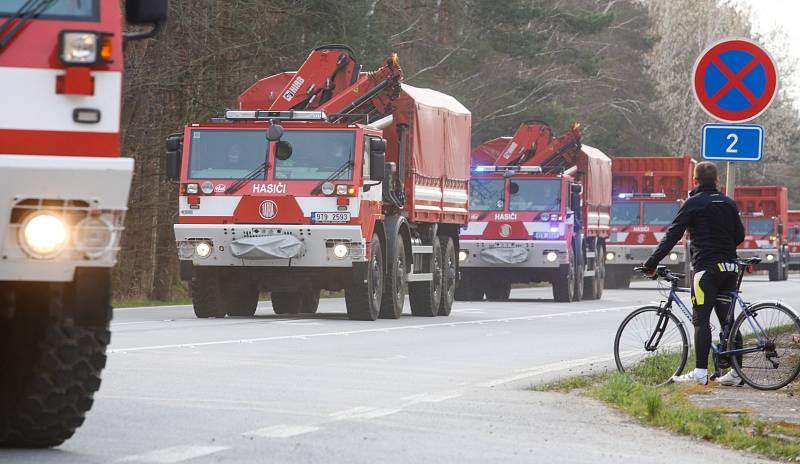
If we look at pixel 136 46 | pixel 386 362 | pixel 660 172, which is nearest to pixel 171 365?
pixel 386 362

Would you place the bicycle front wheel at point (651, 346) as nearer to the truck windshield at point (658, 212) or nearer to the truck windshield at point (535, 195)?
the truck windshield at point (535, 195)

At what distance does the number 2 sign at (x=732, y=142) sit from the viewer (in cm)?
1446

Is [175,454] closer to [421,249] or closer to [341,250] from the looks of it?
[341,250]

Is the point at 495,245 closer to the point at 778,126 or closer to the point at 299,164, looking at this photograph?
the point at 299,164

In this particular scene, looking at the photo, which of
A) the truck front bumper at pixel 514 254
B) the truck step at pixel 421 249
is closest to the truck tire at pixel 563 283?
the truck front bumper at pixel 514 254

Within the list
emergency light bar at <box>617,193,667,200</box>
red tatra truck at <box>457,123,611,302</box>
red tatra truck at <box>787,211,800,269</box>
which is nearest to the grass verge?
red tatra truck at <box>457,123,611,302</box>

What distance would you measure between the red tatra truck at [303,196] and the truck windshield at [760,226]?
40.2 m

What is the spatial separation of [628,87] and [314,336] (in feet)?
185

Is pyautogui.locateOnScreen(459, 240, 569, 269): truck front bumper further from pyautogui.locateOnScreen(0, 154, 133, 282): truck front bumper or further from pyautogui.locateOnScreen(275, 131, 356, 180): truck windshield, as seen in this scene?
pyautogui.locateOnScreen(0, 154, 133, 282): truck front bumper

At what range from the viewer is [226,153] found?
24.0 meters

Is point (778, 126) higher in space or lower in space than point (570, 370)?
higher

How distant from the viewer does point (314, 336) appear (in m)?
20.1

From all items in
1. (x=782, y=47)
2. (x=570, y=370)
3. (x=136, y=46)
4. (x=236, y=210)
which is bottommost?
(x=570, y=370)

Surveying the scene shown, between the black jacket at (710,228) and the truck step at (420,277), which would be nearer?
the black jacket at (710,228)
